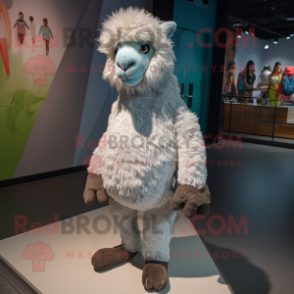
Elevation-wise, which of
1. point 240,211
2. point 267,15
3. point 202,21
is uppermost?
point 267,15

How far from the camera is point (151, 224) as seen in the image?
4.73 ft

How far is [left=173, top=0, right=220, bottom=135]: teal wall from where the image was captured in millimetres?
4309

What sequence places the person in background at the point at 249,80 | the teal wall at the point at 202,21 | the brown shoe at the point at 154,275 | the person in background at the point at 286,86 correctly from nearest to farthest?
the brown shoe at the point at 154,275 → the teal wall at the point at 202,21 → the person in background at the point at 286,86 → the person in background at the point at 249,80

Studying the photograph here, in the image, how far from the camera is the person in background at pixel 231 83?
18.1 ft

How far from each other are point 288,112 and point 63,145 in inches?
143

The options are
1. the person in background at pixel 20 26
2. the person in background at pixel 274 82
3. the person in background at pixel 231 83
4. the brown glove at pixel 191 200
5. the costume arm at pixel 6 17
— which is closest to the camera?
the brown glove at pixel 191 200

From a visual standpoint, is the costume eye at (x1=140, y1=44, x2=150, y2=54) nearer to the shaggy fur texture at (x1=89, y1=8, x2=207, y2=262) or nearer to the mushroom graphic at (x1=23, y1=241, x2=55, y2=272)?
the shaggy fur texture at (x1=89, y1=8, x2=207, y2=262)

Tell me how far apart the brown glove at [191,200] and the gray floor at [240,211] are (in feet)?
1.52

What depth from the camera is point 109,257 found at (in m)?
1.51

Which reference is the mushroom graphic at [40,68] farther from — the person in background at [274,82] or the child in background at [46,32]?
the person in background at [274,82]

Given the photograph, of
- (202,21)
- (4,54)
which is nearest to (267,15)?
(202,21)

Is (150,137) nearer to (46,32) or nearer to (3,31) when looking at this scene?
(3,31)

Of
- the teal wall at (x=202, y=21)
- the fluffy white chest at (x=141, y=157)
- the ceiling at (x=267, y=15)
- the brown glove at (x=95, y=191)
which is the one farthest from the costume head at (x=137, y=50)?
the ceiling at (x=267, y=15)

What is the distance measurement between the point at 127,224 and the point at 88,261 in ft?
0.96
